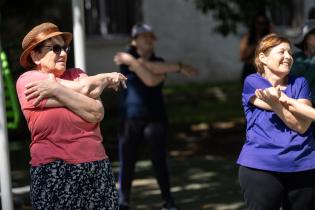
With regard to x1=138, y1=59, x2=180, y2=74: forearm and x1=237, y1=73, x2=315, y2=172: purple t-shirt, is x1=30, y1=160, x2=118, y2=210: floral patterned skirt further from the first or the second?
x1=138, y1=59, x2=180, y2=74: forearm

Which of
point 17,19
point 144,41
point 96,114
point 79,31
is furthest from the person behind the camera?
point 17,19

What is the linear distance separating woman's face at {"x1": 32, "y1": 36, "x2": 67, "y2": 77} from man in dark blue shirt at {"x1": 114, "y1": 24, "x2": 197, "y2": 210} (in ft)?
7.61

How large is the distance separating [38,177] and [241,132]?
8487mm

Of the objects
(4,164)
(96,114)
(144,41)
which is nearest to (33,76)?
(96,114)

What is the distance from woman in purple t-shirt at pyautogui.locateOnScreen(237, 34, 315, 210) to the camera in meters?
4.60

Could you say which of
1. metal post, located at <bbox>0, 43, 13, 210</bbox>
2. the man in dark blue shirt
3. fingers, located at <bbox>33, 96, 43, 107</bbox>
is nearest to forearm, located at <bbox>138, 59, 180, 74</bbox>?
the man in dark blue shirt

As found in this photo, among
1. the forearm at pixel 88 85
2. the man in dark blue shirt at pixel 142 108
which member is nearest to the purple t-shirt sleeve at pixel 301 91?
the forearm at pixel 88 85

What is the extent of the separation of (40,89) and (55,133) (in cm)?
27

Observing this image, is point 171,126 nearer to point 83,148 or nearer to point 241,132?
point 241,132

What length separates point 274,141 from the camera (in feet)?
15.2

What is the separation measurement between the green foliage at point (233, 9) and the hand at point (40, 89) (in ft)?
19.5

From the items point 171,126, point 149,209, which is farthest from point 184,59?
point 149,209

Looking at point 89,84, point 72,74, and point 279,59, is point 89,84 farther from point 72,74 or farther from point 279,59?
point 279,59

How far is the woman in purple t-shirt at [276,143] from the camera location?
460 centimetres
